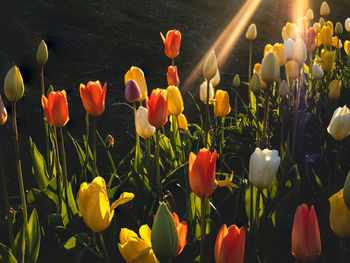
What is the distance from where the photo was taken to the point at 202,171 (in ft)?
3.18

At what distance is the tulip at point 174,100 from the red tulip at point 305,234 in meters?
0.92

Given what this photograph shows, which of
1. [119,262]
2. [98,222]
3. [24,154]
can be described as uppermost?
[98,222]

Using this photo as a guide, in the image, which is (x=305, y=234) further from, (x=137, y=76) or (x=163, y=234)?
(x=137, y=76)

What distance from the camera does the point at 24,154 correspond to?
2.52m

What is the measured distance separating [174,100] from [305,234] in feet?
3.10

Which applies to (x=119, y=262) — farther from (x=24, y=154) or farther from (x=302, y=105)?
(x=302, y=105)

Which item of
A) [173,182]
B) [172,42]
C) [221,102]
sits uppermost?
[172,42]

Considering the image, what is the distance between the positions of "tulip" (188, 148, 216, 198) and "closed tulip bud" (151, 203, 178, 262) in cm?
17

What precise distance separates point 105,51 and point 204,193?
3.51m

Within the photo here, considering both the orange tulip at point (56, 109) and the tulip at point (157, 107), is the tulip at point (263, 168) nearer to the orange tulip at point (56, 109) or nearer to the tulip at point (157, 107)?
the tulip at point (157, 107)

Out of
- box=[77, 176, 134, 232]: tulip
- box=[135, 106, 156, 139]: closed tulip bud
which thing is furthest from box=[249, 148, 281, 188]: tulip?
box=[135, 106, 156, 139]: closed tulip bud

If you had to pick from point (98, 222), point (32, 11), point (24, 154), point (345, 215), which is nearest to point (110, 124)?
point (24, 154)

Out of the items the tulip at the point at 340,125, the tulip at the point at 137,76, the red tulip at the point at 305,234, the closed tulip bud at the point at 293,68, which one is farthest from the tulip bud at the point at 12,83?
the closed tulip bud at the point at 293,68

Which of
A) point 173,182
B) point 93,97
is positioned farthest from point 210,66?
point 173,182
